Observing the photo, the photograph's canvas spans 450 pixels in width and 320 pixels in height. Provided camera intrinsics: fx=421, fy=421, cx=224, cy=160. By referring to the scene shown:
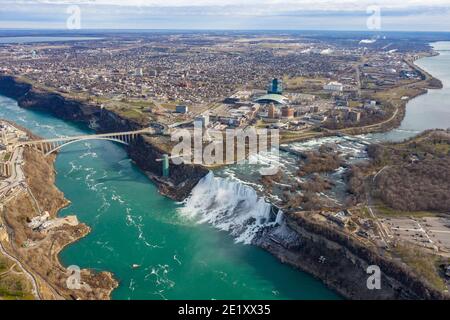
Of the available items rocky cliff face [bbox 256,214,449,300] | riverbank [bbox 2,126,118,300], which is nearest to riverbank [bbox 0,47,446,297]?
A: rocky cliff face [bbox 256,214,449,300]

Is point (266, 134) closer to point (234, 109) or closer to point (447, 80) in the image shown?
point (234, 109)

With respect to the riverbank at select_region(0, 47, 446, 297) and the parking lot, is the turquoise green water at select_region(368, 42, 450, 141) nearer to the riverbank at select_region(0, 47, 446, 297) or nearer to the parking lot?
the parking lot

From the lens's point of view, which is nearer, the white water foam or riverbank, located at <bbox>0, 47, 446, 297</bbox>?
the white water foam

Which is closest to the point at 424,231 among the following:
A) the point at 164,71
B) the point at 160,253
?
the point at 160,253

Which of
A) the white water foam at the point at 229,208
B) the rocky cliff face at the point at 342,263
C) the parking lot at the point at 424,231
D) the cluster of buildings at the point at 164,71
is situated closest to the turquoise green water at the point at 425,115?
the parking lot at the point at 424,231

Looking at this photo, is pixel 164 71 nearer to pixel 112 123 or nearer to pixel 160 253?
pixel 112 123

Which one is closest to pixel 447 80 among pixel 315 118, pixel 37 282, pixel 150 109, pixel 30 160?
pixel 315 118
